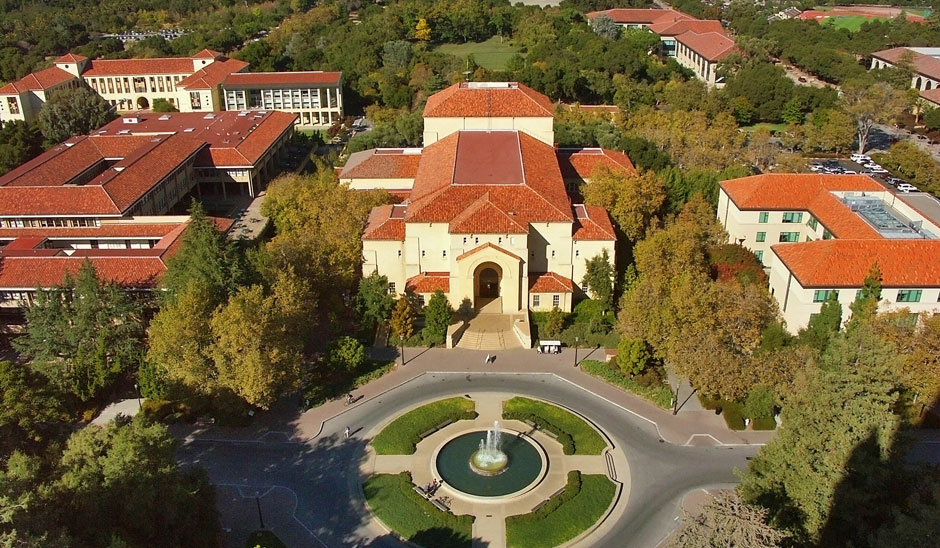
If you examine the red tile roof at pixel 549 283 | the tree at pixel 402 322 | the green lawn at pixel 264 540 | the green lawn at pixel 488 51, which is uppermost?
the green lawn at pixel 488 51

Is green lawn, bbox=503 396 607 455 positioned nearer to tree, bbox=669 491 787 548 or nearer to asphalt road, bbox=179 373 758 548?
asphalt road, bbox=179 373 758 548

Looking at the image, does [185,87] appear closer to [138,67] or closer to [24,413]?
[138,67]

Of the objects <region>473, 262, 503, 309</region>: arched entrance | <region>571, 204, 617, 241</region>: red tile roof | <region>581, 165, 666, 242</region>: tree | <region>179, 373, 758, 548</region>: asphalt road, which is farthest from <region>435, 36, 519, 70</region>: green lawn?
<region>179, 373, 758, 548</region>: asphalt road

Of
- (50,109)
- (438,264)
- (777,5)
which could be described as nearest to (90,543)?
(438,264)

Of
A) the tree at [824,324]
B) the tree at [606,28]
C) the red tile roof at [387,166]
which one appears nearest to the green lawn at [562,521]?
the tree at [824,324]

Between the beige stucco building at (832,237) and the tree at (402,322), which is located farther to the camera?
the tree at (402,322)

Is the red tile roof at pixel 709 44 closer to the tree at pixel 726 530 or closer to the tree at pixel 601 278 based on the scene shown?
the tree at pixel 601 278
